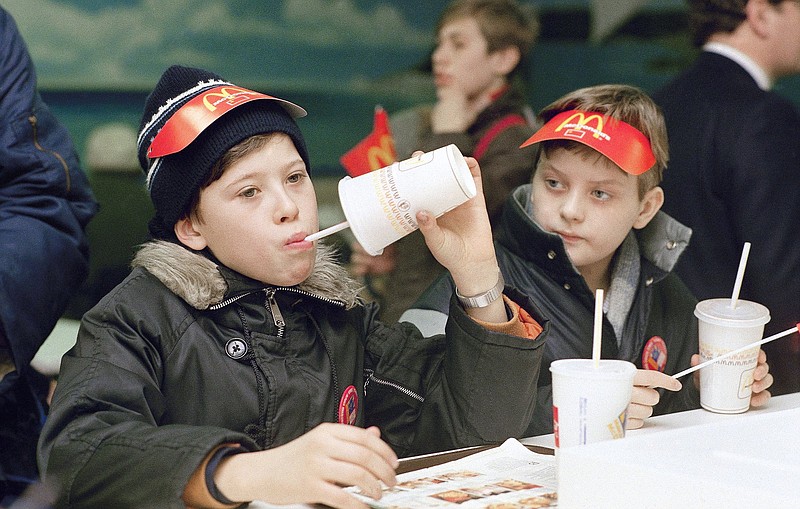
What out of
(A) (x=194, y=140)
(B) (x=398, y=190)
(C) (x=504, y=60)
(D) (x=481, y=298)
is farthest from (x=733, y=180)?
(A) (x=194, y=140)

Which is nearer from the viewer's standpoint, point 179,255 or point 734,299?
point 179,255

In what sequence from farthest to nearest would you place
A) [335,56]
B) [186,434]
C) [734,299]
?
[335,56] → [734,299] → [186,434]

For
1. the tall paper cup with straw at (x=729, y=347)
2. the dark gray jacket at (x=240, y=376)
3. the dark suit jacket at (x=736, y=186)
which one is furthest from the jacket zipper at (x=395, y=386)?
the dark suit jacket at (x=736, y=186)

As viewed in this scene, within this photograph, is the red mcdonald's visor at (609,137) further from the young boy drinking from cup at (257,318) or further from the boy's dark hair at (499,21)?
the boy's dark hair at (499,21)

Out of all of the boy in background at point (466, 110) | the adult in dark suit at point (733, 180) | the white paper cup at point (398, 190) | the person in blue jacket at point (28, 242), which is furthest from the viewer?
the boy in background at point (466, 110)

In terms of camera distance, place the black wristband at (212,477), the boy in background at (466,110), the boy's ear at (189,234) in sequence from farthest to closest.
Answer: the boy in background at (466,110) → the boy's ear at (189,234) → the black wristband at (212,477)

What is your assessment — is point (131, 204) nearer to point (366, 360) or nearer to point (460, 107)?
point (460, 107)

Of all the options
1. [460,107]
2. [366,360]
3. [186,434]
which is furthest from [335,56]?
[186,434]

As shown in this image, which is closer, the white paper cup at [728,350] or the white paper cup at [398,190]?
the white paper cup at [398,190]

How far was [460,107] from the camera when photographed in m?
3.48

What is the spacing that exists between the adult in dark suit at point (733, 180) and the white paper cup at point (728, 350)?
99 cm

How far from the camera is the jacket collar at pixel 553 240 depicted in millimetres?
2104

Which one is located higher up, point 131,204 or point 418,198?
point 418,198

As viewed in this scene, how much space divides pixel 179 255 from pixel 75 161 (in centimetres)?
73
